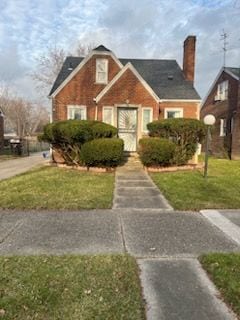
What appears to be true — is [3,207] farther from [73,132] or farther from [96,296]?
[73,132]

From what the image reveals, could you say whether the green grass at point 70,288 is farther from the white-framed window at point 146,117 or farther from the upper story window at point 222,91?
the upper story window at point 222,91

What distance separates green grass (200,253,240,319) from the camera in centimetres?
332

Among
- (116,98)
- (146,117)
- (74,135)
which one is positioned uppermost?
(116,98)

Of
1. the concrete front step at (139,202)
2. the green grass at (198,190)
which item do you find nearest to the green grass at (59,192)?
the concrete front step at (139,202)

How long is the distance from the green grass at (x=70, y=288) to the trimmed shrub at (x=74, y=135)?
8.95 metres

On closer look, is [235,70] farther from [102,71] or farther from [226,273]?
[226,273]

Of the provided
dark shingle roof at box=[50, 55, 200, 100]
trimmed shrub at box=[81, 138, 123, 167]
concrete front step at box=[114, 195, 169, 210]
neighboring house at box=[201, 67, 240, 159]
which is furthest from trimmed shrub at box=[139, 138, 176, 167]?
neighboring house at box=[201, 67, 240, 159]

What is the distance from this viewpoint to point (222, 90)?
2520 centimetres

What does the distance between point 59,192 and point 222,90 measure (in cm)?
2014

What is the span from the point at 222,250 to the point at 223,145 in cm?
2067

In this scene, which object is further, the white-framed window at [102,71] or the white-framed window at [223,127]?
the white-framed window at [223,127]

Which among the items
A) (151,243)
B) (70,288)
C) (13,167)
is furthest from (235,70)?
(70,288)

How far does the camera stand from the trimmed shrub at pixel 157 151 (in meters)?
12.6

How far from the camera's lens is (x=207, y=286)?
3.61 m
